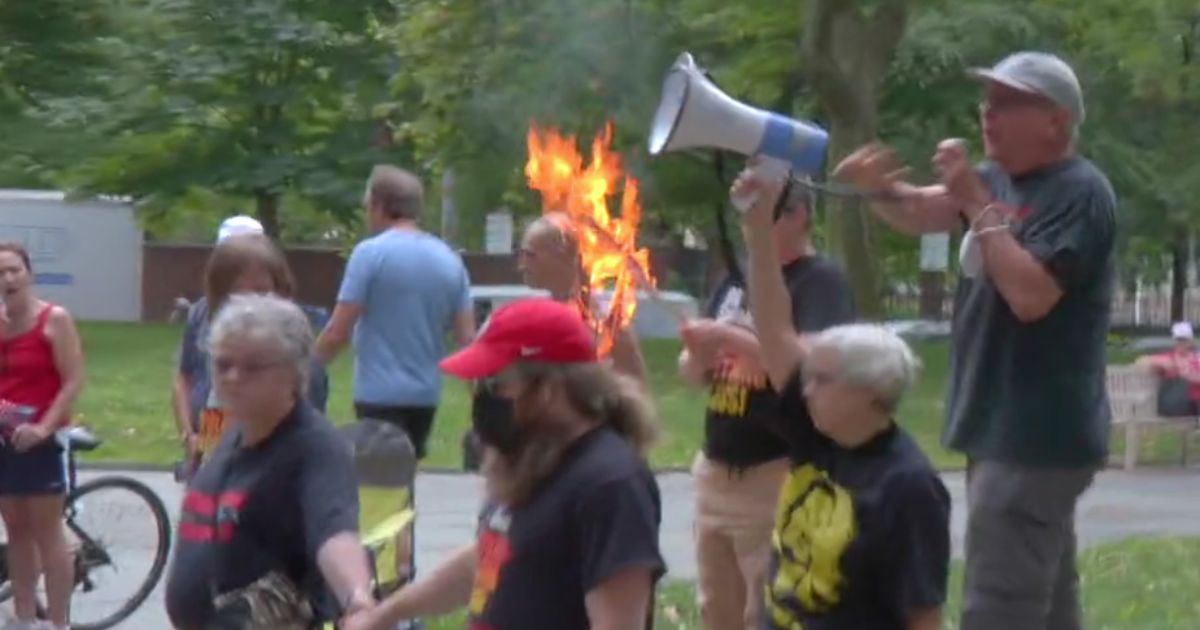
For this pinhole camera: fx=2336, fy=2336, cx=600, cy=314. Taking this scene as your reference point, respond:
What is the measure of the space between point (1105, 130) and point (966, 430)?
2195cm

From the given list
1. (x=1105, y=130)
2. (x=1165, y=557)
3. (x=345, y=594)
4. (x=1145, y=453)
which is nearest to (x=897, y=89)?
(x=1105, y=130)

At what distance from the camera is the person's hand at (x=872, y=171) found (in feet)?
18.7

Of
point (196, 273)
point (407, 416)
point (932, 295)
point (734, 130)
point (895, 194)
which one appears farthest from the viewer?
point (932, 295)

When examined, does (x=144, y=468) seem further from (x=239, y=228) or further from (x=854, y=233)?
(x=239, y=228)

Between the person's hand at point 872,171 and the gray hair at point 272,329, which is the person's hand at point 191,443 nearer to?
the gray hair at point 272,329

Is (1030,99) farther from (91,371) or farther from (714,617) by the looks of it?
(91,371)

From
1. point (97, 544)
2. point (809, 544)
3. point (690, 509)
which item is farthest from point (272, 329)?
point (690, 509)

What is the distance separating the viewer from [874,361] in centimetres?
495

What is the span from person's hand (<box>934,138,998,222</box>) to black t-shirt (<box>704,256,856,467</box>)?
3.34ft

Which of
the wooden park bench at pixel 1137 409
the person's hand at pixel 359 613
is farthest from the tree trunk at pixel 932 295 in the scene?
the person's hand at pixel 359 613

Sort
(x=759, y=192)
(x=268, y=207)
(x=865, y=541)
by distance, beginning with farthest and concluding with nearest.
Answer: (x=268, y=207)
(x=759, y=192)
(x=865, y=541)

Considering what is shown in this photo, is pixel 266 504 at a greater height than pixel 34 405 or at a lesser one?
greater

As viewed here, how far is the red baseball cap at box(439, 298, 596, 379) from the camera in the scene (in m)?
4.38

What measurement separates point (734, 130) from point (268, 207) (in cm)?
3277
